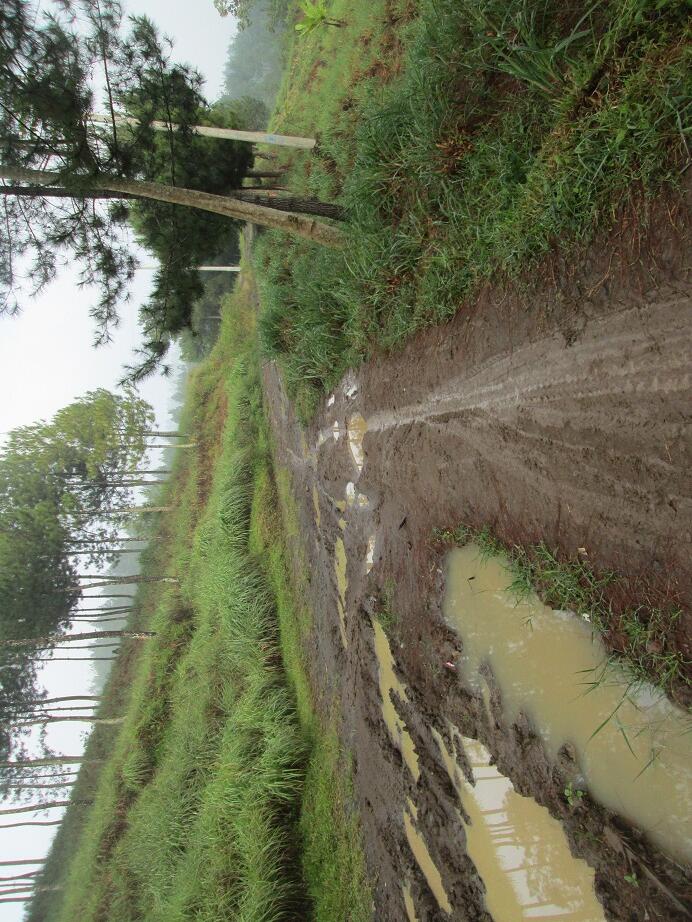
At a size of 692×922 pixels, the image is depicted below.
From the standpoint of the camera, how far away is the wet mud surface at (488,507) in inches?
102

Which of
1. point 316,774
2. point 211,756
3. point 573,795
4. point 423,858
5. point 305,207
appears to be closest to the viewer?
point 573,795

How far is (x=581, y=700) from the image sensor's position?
9.93ft

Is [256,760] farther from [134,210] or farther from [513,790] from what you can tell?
[134,210]

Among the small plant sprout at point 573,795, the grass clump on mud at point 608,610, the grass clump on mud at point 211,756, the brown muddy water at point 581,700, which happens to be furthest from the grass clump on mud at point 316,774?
the grass clump on mud at point 608,610

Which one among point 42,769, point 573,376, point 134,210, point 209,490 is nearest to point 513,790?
point 573,376

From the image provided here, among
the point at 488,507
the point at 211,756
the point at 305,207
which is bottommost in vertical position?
the point at 211,756

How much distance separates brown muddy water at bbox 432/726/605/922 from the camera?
2.95 metres

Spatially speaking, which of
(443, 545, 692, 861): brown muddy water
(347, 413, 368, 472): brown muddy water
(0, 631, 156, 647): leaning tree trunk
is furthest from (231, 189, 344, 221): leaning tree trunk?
(0, 631, 156, 647): leaning tree trunk

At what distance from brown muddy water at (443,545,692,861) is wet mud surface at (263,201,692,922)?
0.37ft

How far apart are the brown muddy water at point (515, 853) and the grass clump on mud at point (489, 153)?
10.7ft

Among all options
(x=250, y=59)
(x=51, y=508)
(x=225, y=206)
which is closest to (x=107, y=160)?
(x=225, y=206)

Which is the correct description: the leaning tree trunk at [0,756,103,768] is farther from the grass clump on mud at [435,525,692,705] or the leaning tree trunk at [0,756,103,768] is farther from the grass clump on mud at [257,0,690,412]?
the grass clump on mud at [435,525,692,705]

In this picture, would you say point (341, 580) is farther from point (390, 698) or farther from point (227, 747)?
point (227, 747)

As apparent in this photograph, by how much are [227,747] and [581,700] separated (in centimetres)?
547
